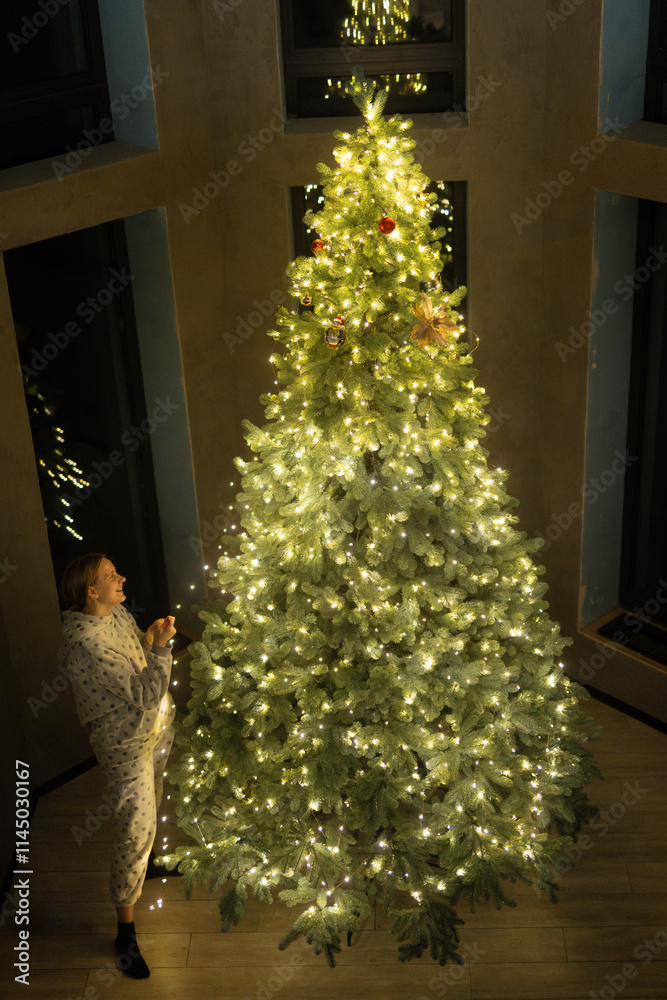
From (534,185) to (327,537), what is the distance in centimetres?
246

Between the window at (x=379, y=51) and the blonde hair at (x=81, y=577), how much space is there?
2.74 meters

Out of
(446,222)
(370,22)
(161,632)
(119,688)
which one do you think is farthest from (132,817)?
(370,22)

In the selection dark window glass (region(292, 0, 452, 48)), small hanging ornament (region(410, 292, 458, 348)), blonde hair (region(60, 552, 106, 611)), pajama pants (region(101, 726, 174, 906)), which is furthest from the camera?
dark window glass (region(292, 0, 452, 48))

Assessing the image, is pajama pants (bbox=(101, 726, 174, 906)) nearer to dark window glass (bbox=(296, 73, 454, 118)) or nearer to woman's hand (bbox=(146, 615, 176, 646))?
woman's hand (bbox=(146, 615, 176, 646))

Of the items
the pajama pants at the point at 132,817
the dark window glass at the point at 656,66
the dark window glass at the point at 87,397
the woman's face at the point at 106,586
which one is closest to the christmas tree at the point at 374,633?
the pajama pants at the point at 132,817

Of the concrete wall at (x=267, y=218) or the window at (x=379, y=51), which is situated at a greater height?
the window at (x=379, y=51)

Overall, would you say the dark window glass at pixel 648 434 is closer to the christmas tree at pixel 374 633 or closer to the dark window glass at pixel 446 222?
the dark window glass at pixel 446 222

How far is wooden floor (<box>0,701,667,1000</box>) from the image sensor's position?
14.9 ft

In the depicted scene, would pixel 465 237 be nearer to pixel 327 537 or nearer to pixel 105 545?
pixel 327 537

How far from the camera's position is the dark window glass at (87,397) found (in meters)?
5.54

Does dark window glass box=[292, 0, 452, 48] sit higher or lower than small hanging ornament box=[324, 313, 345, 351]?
higher

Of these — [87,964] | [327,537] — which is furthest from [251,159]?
[87,964]

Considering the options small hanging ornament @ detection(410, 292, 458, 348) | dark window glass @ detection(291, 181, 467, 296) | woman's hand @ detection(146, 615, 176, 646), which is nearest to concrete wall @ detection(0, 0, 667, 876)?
dark window glass @ detection(291, 181, 467, 296)

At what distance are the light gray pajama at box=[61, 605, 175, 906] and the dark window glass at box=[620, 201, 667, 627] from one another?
2950mm
